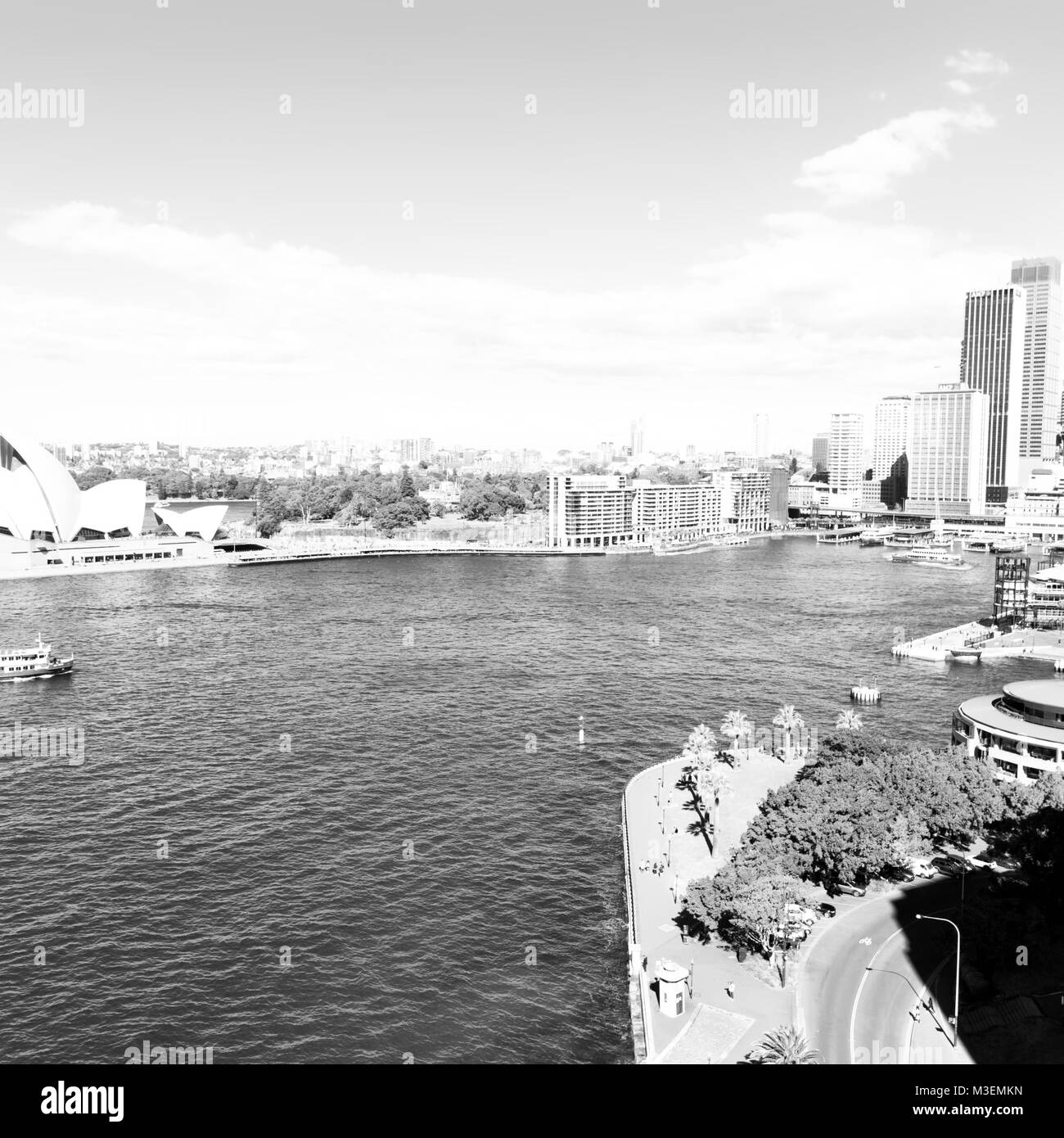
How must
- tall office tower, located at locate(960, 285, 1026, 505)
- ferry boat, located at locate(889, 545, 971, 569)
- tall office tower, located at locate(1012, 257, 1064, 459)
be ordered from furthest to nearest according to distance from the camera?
1. tall office tower, located at locate(1012, 257, 1064, 459)
2. tall office tower, located at locate(960, 285, 1026, 505)
3. ferry boat, located at locate(889, 545, 971, 569)

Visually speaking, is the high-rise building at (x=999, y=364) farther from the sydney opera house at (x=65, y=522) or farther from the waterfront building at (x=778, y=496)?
the sydney opera house at (x=65, y=522)

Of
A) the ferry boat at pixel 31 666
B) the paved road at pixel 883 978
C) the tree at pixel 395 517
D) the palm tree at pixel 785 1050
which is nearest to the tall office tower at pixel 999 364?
the tree at pixel 395 517

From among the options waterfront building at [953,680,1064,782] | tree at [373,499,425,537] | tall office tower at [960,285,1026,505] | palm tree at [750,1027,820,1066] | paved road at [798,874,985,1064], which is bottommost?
paved road at [798,874,985,1064]

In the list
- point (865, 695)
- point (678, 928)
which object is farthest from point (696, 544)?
point (678, 928)

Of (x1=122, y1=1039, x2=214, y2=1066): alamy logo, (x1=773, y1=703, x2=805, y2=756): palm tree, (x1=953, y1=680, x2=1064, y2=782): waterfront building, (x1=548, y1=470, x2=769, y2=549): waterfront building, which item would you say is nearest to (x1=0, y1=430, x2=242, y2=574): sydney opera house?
(x1=548, y1=470, x2=769, y2=549): waterfront building

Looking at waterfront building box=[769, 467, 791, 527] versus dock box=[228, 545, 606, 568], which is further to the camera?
waterfront building box=[769, 467, 791, 527]

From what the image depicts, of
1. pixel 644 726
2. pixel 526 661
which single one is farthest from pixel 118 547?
pixel 644 726

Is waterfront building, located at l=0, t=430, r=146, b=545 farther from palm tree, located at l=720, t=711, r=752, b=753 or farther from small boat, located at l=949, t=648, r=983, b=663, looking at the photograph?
small boat, located at l=949, t=648, r=983, b=663
